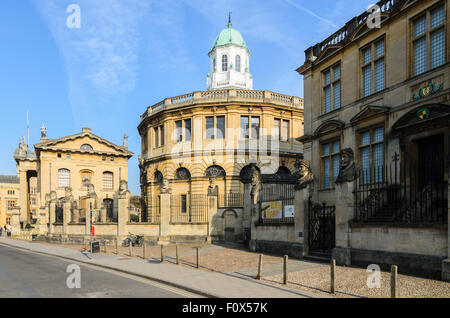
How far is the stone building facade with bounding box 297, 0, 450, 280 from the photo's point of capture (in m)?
12.3

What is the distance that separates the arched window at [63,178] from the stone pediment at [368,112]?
1566 inches

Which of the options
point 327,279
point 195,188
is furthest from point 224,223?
point 327,279

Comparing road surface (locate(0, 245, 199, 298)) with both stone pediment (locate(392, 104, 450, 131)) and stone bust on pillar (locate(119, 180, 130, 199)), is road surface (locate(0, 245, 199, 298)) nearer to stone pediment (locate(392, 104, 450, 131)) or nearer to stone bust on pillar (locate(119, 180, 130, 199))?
stone pediment (locate(392, 104, 450, 131))

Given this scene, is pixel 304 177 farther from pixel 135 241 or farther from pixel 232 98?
pixel 232 98

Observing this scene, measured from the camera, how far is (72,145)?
1912 inches

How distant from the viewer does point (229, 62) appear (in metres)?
57.7

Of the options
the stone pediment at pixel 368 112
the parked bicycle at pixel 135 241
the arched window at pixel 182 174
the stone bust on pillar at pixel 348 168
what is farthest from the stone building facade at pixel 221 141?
the stone bust on pillar at pixel 348 168

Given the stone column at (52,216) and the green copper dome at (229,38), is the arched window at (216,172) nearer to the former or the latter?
the stone column at (52,216)

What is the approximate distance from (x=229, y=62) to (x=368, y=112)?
138ft

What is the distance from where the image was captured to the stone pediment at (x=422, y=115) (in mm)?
14345

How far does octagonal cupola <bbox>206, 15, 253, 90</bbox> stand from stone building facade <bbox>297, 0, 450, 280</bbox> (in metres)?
35.8

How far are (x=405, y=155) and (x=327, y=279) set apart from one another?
752 cm

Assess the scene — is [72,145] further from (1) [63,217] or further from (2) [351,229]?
(2) [351,229]

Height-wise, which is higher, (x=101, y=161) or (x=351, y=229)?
(x=101, y=161)
